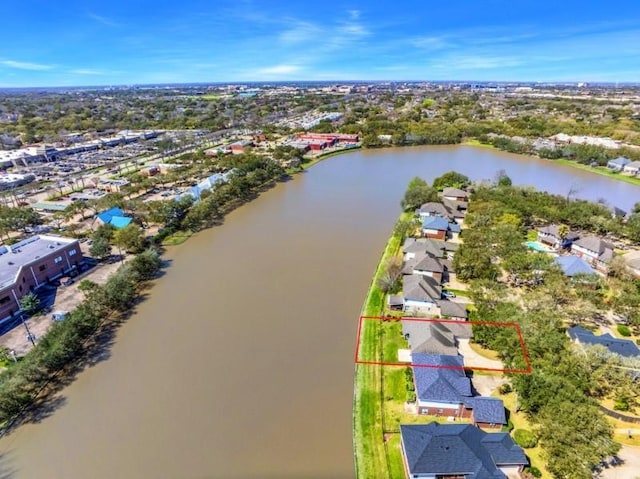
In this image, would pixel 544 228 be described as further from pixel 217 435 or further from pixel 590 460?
pixel 217 435

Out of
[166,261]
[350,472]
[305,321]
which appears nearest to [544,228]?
[305,321]

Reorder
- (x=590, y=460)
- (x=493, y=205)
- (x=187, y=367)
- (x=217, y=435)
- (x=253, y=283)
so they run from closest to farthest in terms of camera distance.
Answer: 1. (x=590, y=460)
2. (x=217, y=435)
3. (x=187, y=367)
4. (x=253, y=283)
5. (x=493, y=205)

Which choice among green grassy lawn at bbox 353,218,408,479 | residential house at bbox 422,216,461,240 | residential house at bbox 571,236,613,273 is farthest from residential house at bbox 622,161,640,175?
green grassy lawn at bbox 353,218,408,479

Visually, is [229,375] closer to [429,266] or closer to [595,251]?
[429,266]

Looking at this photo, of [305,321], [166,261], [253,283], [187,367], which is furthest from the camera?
[166,261]

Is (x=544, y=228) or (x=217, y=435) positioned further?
(x=544, y=228)

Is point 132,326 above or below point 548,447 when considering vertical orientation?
below
